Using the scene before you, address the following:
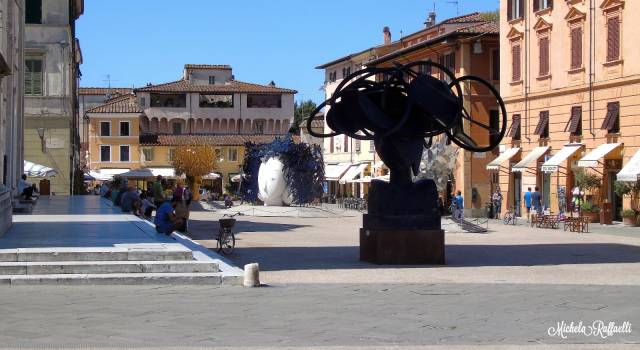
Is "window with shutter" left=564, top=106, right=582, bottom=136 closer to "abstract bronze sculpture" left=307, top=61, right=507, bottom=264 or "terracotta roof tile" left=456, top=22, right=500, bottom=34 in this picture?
"terracotta roof tile" left=456, top=22, right=500, bottom=34

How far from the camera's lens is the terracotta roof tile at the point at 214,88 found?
107938mm

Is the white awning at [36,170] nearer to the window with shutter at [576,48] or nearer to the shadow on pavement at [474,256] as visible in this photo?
the window with shutter at [576,48]

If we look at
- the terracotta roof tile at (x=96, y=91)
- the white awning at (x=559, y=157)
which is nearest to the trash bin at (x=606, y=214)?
the white awning at (x=559, y=157)

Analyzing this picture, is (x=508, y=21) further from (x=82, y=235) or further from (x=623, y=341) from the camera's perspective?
(x=623, y=341)

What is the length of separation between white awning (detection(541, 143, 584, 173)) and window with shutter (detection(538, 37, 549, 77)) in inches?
157

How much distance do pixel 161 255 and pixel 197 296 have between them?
3.16m

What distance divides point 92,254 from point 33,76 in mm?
36145

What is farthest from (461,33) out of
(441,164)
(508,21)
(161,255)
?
(161,255)

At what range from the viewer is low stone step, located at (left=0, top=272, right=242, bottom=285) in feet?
53.1

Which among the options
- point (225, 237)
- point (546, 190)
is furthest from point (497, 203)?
point (225, 237)

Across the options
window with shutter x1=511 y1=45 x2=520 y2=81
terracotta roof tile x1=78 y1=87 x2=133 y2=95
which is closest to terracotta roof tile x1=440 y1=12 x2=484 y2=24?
window with shutter x1=511 y1=45 x2=520 y2=81

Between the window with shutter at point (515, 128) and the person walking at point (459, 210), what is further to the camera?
the window with shutter at point (515, 128)

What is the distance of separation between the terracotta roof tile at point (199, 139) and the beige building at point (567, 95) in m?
55.6

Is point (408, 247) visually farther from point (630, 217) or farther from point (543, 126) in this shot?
point (543, 126)
